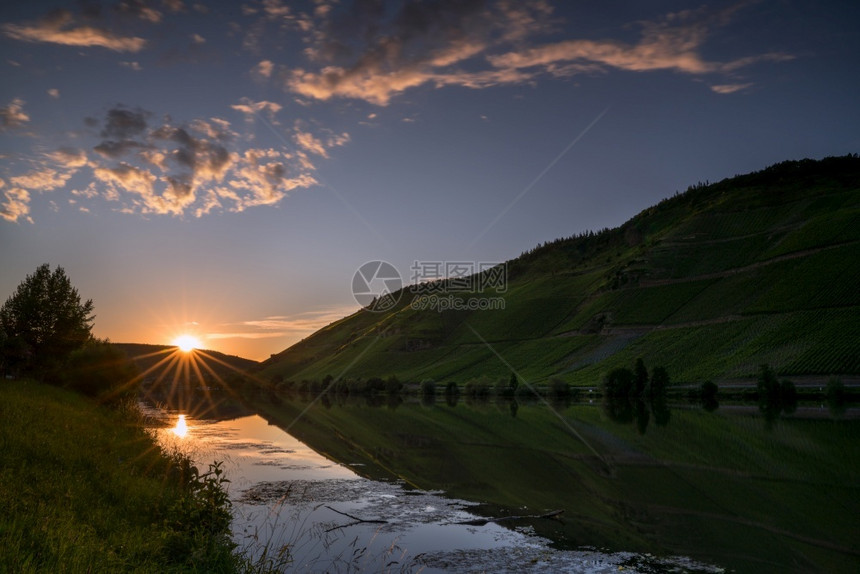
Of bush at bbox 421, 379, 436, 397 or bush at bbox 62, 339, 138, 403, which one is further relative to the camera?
bush at bbox 421, 379, 436, 397

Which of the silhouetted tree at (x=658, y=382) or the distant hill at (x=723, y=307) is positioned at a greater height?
the distant hill at (x=723, y=307)

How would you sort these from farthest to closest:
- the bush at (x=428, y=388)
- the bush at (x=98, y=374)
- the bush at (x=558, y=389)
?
1. the bush at (x=428, y=388)
2. the bush at (x=558, y=389)
3. the bush at (x=98, y=374)

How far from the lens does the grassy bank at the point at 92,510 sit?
8.92 m

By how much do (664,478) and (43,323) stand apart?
61995 mm

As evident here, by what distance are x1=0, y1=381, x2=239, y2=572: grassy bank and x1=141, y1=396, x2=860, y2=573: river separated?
185 centimetres

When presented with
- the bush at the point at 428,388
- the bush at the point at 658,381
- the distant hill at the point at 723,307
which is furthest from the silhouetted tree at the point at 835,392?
the bush at the point at 428,388

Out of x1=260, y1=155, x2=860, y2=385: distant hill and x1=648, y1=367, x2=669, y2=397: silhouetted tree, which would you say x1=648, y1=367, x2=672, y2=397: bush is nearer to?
x1=648, y1=367, x2=669, y2=397: silhouetted tree

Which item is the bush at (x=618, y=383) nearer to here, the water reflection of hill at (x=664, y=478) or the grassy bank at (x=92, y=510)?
the water reflection of hill at (x=664, y=478)

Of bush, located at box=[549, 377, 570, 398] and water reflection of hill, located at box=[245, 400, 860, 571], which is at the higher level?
water reflection of hill, located at box=[245, 400, 860, 571]

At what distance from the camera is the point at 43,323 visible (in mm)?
59281

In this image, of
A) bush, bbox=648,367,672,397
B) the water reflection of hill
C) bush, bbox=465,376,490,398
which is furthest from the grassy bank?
bush, bbox=465,376,490,398

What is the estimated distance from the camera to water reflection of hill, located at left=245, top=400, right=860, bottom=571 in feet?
54.1

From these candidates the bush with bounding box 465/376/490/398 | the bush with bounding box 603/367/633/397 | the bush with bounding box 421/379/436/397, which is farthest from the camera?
the bush with bounding box 421/379/436/397

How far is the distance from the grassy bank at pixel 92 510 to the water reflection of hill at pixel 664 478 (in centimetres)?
1009
